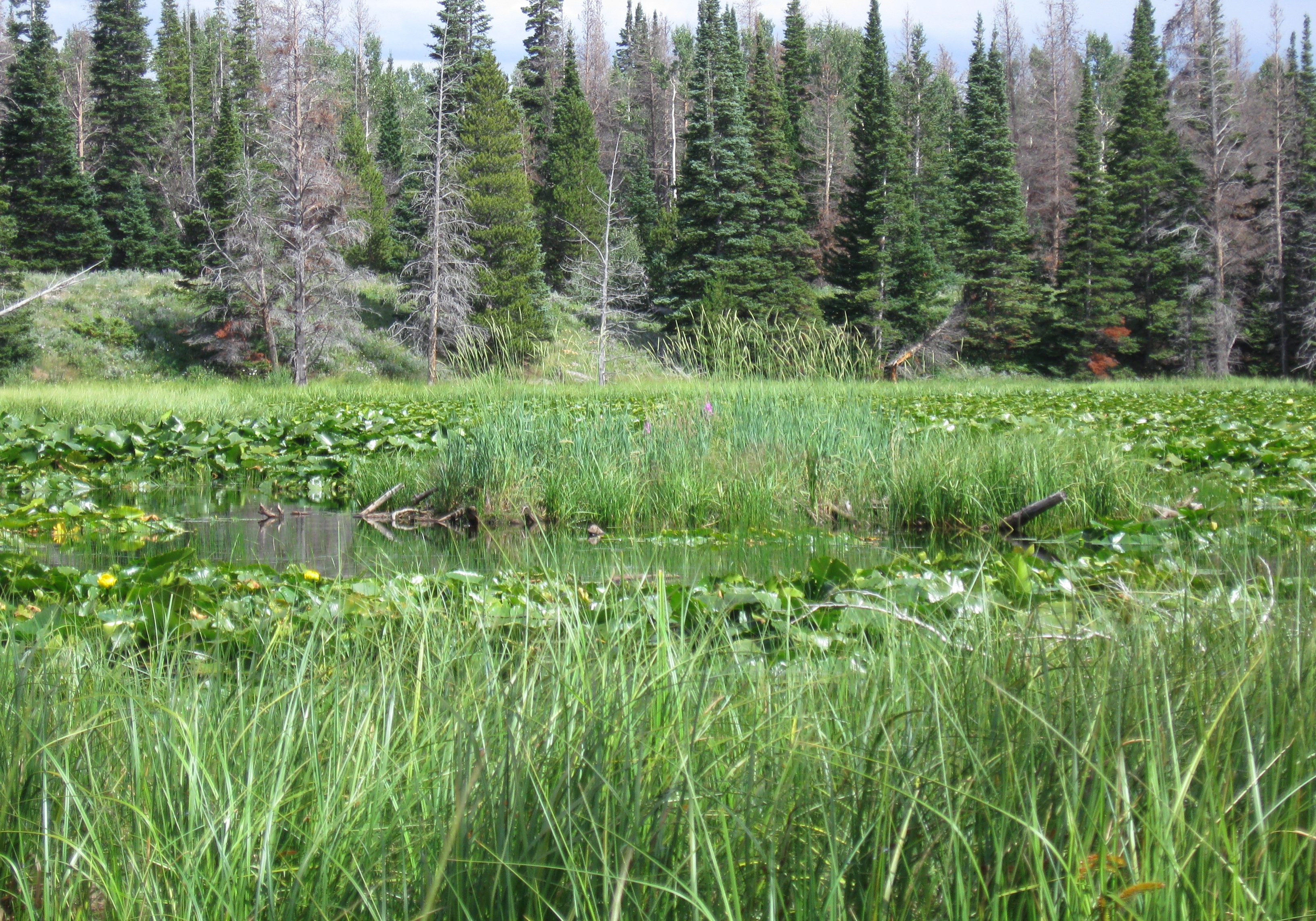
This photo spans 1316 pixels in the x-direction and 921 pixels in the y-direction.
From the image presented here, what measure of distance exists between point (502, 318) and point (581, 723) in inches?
1052

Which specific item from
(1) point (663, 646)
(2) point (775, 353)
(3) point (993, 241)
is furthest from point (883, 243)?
(1) point (663, 646)

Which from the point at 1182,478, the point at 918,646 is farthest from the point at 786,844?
the point at 1182,478

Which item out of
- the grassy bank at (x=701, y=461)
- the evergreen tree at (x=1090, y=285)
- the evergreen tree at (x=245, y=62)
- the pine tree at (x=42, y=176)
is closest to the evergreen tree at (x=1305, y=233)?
the evergreen tree at (x=1090, y=285)

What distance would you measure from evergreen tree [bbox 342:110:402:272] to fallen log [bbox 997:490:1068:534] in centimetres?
3281

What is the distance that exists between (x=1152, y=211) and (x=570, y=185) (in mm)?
19996

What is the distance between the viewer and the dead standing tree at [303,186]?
2445 centimetres

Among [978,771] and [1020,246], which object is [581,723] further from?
[1020,246]

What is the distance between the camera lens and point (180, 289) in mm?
30156

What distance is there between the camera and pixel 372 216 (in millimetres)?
35969

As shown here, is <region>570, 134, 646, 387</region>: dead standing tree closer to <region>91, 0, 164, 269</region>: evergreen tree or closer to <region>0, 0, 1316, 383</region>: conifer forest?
<region>0, 0, 1316, 383</region>: conifer forest

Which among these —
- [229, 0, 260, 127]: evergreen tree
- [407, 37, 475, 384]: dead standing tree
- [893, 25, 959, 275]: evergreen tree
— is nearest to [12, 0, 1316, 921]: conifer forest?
[407, 37, 475, 384]: dead standing tree

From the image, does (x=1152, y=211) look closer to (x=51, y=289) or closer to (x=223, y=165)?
(x=223, y=165)

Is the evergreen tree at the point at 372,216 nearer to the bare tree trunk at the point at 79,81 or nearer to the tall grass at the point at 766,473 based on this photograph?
the bare tree trunk at the point at 79,81

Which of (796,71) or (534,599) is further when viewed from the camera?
(796,71)
